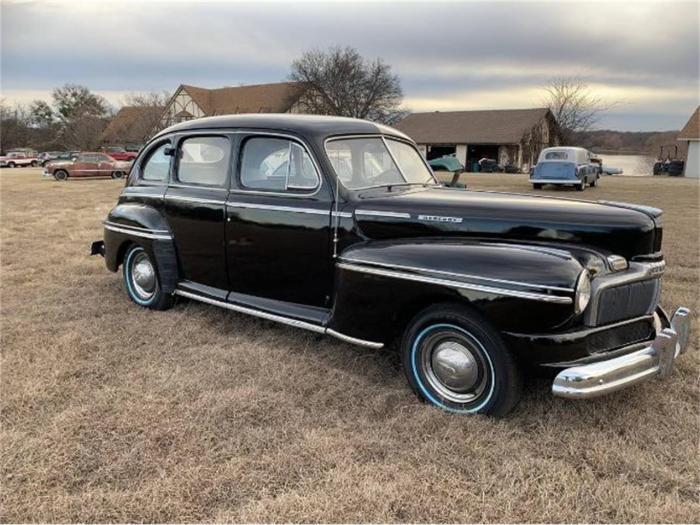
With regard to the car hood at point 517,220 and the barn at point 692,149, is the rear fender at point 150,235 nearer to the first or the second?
the car hood at point 517,220

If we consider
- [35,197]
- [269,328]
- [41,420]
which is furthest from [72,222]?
[41,420]

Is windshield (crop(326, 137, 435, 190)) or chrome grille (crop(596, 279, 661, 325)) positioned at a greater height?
windshield (crop(326, 137, 435, 190))

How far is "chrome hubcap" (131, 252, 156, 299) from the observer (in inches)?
216

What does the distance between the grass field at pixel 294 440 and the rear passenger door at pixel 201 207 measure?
1.74 feet

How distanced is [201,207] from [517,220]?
268 centimetres

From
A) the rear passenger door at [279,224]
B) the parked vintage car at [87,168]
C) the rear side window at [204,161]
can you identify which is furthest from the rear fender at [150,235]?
the parked vintage car at [87,168]

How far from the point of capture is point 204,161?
4938 mm

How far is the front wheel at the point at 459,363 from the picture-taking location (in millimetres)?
3141

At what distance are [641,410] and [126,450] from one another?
9.92 feet

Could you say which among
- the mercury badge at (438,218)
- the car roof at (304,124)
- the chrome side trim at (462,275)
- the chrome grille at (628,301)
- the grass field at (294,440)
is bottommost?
the grass field at (294,440)

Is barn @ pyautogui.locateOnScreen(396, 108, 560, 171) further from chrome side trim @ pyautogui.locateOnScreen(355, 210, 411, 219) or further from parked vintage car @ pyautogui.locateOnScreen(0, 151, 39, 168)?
chrome side trim @ pyautogui.locateOnScreen(355, 210, 411, 219)

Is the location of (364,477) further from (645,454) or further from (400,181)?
(400,181)

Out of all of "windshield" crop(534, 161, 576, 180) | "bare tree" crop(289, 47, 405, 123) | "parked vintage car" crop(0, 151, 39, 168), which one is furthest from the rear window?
"parked vintage car" crop(0, 151, 39, 168)

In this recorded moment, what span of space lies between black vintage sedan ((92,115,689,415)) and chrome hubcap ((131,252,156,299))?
10.9 inches
